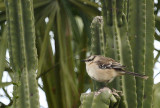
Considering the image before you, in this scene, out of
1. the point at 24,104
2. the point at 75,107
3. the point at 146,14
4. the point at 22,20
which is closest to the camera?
the point at 24,104

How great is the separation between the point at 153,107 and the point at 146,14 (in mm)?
765

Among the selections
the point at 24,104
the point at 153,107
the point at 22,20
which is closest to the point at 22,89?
the point at 24,104

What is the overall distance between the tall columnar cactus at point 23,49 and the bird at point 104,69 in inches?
23.1

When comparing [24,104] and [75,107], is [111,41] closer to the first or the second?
[24,104]

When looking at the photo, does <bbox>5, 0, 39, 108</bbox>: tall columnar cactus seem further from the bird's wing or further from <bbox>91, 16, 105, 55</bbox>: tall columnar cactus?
the bird's wing

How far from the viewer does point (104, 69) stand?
3.77m

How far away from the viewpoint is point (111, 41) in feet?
10.8

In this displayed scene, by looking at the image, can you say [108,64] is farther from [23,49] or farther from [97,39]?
[23,49]

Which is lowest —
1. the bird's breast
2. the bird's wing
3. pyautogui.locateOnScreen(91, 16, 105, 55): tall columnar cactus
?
the bird's breast

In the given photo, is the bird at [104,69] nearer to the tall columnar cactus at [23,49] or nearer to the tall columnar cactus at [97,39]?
the tall columnar cactus at [97,39]

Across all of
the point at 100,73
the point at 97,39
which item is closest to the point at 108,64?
the point at 100,73

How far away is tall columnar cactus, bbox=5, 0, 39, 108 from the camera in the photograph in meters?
3.12

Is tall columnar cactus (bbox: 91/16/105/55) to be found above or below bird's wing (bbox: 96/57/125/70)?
above

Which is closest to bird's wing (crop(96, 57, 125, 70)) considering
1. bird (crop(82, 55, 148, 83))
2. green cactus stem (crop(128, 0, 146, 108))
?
bird (crop(82, 55, 148, 83))
